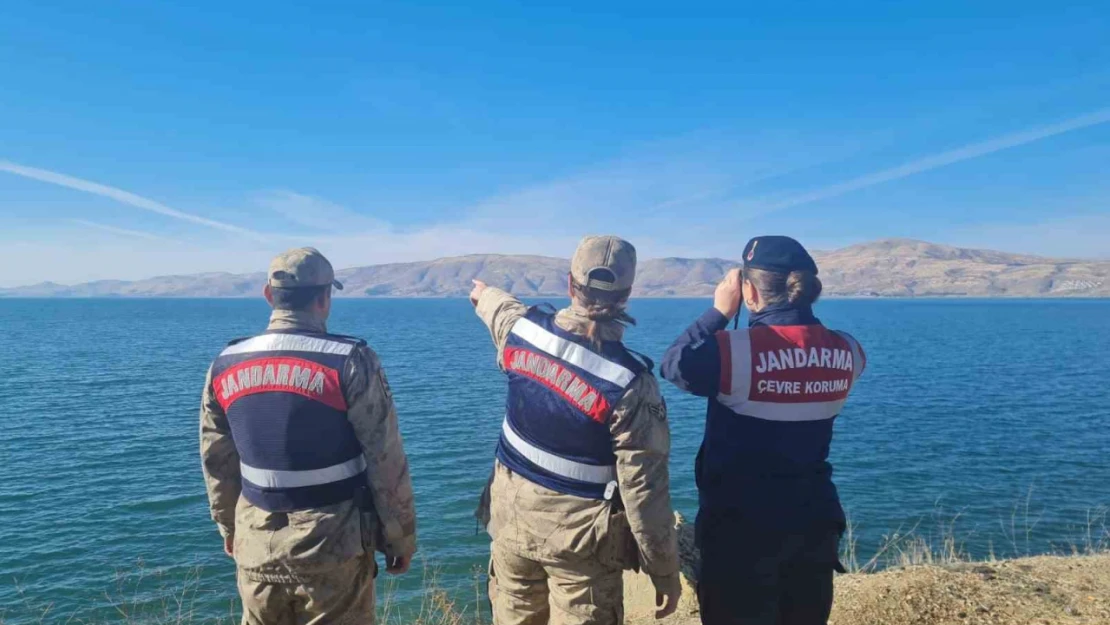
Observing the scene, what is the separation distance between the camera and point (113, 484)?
766 inches

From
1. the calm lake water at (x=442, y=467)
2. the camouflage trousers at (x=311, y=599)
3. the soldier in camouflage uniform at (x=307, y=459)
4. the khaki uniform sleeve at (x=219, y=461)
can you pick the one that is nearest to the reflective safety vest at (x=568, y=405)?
the soldier in camouflage uniform at (x=307, y=459)

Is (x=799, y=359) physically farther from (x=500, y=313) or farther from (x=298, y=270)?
(x=298, y=270)

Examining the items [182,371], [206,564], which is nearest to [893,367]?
[206,564]

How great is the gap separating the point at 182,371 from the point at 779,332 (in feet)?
155

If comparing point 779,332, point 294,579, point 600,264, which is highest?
point 600,264

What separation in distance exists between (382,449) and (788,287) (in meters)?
2.53

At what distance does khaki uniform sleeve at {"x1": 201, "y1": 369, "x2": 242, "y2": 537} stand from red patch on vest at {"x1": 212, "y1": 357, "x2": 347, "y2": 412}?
0.42 m

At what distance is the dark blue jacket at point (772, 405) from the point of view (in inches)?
144

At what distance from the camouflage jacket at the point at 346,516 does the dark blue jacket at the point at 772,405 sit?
5.49ft

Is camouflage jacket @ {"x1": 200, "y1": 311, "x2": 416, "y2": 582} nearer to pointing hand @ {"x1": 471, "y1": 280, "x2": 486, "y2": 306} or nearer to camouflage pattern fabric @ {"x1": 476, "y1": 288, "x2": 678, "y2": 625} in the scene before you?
camouflage pattern fabric @ {"x1": 476, "y1": 288, "x2": 678, "y2": 625}

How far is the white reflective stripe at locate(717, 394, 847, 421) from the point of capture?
366 centimetres

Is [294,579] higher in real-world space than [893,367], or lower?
higher

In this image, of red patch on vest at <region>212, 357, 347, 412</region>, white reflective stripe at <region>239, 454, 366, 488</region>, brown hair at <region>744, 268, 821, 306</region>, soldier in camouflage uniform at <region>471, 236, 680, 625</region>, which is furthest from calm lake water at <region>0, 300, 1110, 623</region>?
brown hair at <region>744, 268, 821, 306</region>

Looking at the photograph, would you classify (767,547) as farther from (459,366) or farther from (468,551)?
(459,366)
